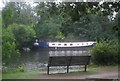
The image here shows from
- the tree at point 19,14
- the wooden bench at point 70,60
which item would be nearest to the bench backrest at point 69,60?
the wooden bench at point 70,60

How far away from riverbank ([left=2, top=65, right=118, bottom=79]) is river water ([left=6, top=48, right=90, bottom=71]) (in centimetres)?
12

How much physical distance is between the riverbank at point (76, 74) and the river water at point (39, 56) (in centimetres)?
12

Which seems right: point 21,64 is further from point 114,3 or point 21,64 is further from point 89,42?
point 114,3

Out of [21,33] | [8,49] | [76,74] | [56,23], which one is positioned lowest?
[76,74]

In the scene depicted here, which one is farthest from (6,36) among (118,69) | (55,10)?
(118,69)

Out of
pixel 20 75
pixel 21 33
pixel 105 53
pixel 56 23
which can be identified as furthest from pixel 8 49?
pixel 105 53

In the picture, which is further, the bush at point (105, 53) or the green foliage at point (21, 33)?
the bush at point (105, 53)

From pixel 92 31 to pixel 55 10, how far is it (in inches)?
29.9

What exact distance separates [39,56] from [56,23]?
65 cm

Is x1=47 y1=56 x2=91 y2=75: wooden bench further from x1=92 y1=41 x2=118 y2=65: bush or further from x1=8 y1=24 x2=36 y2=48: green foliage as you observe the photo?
x1=8 y1=24 x2=36 y2=48: green foliage

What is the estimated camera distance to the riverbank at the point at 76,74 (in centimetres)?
433

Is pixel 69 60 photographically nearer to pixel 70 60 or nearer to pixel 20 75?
pixel 70 60

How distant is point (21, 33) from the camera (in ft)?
14.1

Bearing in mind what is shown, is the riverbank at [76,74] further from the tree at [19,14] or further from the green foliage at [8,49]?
the tree at [19,14]
